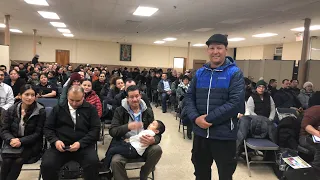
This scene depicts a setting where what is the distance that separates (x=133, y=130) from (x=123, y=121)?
0.51 ft

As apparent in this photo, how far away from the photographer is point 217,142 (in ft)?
6.39

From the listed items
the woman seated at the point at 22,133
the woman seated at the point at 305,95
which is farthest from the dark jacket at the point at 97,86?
the woman seated at the point at 305,95

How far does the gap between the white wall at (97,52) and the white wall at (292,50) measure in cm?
602

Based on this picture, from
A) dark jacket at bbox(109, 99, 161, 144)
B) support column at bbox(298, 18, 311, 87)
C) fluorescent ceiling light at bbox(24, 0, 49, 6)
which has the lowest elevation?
dark jacket at bbox(109, 99, 161, 144)

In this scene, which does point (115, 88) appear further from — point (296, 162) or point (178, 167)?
point (296, 162)

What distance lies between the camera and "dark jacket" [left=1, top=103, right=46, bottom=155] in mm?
2582

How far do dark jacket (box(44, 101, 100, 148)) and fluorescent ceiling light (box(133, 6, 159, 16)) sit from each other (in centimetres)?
473

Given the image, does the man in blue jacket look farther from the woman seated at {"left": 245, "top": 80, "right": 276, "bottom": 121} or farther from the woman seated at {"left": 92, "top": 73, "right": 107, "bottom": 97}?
the woman seated at {"left": 92, "top": 73, "right": 107, "bottom": 97}

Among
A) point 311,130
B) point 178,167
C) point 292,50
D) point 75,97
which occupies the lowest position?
point 178,167

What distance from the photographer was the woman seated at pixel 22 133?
2.44 m

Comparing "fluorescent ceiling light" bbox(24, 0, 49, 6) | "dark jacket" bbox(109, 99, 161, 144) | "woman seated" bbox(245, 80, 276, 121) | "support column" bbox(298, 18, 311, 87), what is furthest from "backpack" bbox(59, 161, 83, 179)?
"support column" bbox(298, 18, 311, 87)

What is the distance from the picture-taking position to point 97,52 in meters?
17.6

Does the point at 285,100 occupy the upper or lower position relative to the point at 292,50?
lower

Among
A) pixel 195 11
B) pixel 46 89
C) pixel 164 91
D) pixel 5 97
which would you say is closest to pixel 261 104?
pixel 195 11
